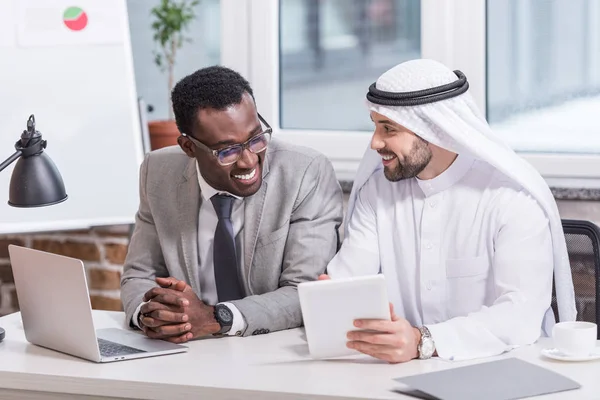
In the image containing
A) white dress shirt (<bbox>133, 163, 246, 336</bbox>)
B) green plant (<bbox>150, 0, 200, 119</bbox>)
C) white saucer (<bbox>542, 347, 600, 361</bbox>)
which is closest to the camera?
white saucer (<bbox>542, 347, 600, 361</bbox>)

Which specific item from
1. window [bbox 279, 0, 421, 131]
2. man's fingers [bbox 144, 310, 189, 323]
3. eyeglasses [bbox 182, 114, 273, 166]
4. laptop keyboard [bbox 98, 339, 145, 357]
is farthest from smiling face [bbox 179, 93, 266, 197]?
window [bbox 279, 0, 421, 131]

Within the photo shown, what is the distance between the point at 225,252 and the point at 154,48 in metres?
1.47

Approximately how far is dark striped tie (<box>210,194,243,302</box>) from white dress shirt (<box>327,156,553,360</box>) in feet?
0.89

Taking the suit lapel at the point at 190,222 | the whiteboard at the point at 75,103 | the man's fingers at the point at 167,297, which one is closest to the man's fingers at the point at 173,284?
the man's fingers at the point at 167,297

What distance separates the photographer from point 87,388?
2053 mm

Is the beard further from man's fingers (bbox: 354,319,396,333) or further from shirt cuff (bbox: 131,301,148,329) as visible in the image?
shirt cuff (bbox: 131,301,148,329)

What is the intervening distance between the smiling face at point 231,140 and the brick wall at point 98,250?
1203 millimetres

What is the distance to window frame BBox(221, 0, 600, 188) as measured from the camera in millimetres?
3229

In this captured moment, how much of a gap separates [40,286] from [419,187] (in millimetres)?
1019

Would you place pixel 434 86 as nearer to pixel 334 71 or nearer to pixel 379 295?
pixel 379 295

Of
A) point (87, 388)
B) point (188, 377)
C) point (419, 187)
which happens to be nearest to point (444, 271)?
point (419, 187)

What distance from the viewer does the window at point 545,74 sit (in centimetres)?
321

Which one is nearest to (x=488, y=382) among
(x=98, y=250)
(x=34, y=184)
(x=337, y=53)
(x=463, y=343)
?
(x=463, y=343)

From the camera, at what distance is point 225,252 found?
8.68 ft
